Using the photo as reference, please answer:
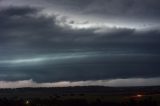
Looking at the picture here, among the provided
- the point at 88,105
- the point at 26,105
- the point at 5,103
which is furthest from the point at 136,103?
the point at 5,103

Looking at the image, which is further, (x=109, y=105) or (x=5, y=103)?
(x=5, y=103)

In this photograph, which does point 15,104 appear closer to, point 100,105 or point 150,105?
point 100,105

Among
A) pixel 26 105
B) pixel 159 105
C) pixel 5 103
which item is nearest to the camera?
pixel 159 105

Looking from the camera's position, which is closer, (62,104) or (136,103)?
(136,103)

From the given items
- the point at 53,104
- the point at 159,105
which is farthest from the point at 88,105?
the point at 159,105

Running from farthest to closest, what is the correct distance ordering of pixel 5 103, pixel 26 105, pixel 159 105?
pixel 5 103 < pixel 26 105 < pixel 159 105

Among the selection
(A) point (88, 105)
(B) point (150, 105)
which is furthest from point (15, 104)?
(B) point (150, 105)

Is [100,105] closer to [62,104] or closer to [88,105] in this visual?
[88,105]

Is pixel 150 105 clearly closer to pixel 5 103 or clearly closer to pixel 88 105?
pixel 88 105
